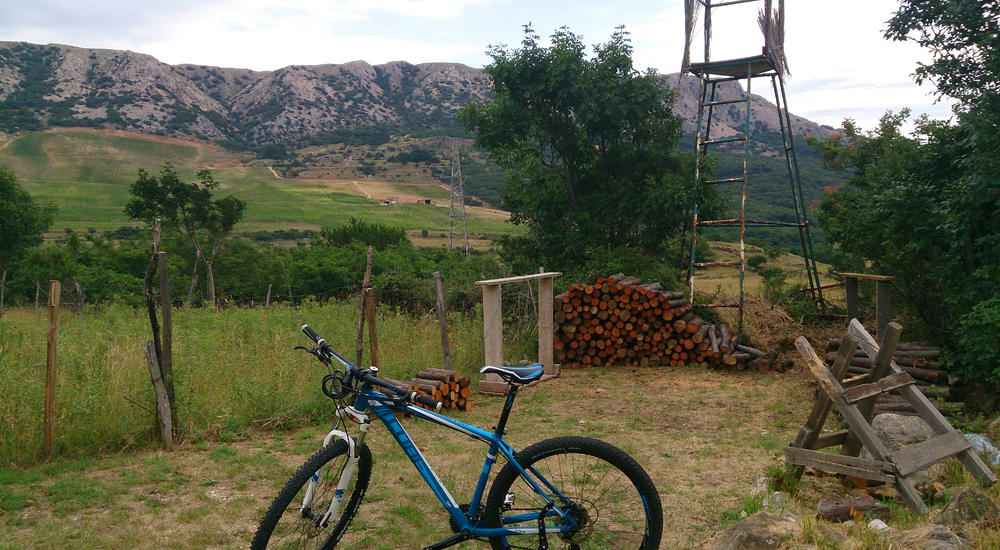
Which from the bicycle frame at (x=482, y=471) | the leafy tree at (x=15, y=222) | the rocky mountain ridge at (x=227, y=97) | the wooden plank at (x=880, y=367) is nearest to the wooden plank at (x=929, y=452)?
the wooden plank at (x=880, y=367)

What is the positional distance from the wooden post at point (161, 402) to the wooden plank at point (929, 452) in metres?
5.83

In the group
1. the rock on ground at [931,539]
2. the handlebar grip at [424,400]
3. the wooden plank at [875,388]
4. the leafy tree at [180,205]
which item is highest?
the leafy tree at [180,205]

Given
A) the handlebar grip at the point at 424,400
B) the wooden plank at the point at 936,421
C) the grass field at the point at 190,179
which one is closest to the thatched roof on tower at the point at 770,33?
the wooden plank at the point at 936,421

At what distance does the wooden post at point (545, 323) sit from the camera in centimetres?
1000

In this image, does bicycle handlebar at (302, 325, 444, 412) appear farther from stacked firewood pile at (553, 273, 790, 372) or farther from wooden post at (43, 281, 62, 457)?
stacked firewood pile at (553, 273, 790, 372)

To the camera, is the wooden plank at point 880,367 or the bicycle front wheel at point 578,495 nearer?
the bicycle front wheel at point 578,495

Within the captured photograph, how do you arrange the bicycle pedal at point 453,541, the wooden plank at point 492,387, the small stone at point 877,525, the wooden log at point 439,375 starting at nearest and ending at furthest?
the bicycle pedal at point 453,541 → the small stone at point 877,525 → the wooden log at point 439,375 → the wooden plank at point 492,387

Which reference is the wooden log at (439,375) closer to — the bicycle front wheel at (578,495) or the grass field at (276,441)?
the grass field at (276,441)

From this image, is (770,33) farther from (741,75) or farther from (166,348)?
(166,348)

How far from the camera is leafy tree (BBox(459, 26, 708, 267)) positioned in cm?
1436

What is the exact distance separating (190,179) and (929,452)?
9098 cm

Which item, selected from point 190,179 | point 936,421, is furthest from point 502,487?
point 190,179

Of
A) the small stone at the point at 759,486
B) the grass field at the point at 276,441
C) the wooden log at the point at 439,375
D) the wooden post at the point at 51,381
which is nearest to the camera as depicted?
the grass field at the point at 276,441

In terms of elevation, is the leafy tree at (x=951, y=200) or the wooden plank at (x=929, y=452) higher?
the leafy tree at (x=951, y=200)
